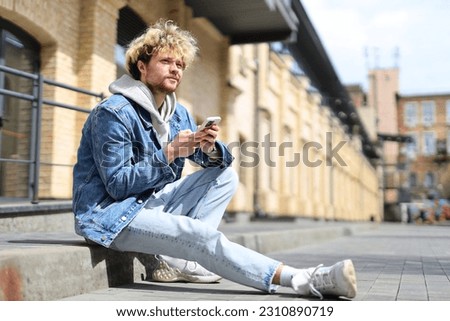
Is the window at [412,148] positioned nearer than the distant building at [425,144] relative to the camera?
No

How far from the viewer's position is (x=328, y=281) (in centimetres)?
291

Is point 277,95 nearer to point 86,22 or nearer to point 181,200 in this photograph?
point 86,22

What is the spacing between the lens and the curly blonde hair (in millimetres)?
3361

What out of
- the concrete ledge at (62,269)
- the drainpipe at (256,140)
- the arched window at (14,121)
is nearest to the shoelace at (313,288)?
the concrete ledge at (62,269)

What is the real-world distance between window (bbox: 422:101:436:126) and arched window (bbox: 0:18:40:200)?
1493 inches

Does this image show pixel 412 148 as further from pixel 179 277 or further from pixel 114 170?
pixel 114 170

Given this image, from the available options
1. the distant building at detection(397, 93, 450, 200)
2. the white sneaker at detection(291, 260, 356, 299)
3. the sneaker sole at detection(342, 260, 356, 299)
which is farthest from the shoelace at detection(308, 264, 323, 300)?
the distant building at detection(397, 93, 450, 200)

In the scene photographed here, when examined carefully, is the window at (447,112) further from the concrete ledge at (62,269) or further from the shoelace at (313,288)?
the shoelace at (313,288)

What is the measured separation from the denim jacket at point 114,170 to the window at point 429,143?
4089 centimetres

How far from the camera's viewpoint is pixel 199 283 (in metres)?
3.73

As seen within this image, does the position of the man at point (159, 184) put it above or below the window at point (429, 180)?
below

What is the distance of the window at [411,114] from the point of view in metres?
46.4

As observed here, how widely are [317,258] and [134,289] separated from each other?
11.1 ft

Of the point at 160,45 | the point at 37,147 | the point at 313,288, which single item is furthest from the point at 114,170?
the point at 37,147
